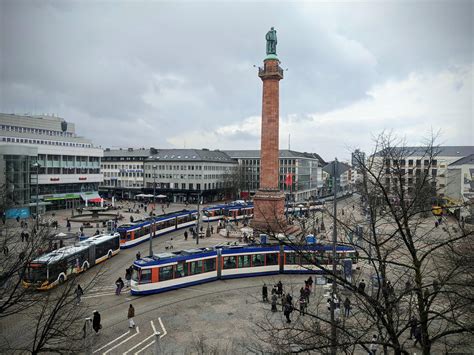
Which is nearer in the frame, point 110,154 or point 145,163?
point 145,163

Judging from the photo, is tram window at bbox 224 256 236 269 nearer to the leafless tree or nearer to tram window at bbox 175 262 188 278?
tram window at bbox 175 262 188 278

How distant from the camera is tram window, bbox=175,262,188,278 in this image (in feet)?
74.4

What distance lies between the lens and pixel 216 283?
957 inches

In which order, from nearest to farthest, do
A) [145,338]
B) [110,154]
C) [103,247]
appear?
[145,338], [103,247], [110,154]

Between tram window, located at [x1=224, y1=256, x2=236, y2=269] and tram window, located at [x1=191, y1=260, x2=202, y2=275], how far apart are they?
2101mm

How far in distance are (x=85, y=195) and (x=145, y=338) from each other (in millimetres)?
55636

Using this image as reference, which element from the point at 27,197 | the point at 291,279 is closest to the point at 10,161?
the point at 27,197

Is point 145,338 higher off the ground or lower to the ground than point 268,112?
lower

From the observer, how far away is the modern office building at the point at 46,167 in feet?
161

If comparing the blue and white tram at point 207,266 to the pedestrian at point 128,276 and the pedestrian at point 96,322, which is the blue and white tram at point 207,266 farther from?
the pedestrian at point 96,322

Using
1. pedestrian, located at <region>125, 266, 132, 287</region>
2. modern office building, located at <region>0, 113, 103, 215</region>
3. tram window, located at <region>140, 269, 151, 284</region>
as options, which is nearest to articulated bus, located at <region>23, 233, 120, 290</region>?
pedestrian, located at <region>125, 266, 132, 287</region>

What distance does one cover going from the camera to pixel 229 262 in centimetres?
2522

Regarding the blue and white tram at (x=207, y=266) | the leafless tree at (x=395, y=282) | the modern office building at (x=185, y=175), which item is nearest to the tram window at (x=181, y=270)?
the blue and white tram at (x=207, y=266)

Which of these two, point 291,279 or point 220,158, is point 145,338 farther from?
point 220,158
